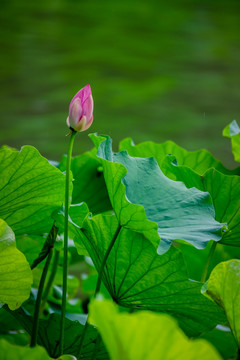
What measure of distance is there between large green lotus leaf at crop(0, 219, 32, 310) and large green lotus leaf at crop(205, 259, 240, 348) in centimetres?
16

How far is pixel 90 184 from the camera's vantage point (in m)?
0.74

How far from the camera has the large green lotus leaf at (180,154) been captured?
0.74 metres

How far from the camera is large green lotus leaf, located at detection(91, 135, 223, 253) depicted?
0.50 m

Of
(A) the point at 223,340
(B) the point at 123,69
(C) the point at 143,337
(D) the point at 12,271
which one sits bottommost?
(B) the point at 123,69

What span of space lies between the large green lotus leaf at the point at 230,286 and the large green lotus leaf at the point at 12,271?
162 millimetres

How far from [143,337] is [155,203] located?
262 mm

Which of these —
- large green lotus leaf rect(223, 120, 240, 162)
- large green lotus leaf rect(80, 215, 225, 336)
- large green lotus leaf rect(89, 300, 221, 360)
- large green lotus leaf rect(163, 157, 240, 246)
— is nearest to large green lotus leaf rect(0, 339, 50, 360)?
large green lotus leaf rect(89, 300, 221, 360)

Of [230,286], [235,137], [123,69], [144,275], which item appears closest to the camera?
[230,286]

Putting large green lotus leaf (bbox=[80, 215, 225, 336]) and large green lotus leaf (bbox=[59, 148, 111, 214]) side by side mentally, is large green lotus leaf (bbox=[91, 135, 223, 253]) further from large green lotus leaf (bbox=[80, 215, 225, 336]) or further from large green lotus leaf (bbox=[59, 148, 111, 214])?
large green lotus leaf (bbox=[59, 148, 111, 214])

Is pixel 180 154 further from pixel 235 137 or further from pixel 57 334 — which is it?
pixel 57 334

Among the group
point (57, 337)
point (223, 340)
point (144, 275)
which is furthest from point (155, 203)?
point (223, 340)

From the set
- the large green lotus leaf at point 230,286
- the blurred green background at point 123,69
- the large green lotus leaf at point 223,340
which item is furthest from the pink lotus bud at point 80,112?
the blurred green background at point 123,69

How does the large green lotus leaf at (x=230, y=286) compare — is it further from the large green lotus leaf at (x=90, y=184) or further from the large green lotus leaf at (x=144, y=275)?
the large green lotus leaf at (x=90, y=184)

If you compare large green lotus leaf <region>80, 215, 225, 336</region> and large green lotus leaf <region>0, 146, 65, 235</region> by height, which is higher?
large green lotus leaf <region>0, 146, 65, 235</region>
